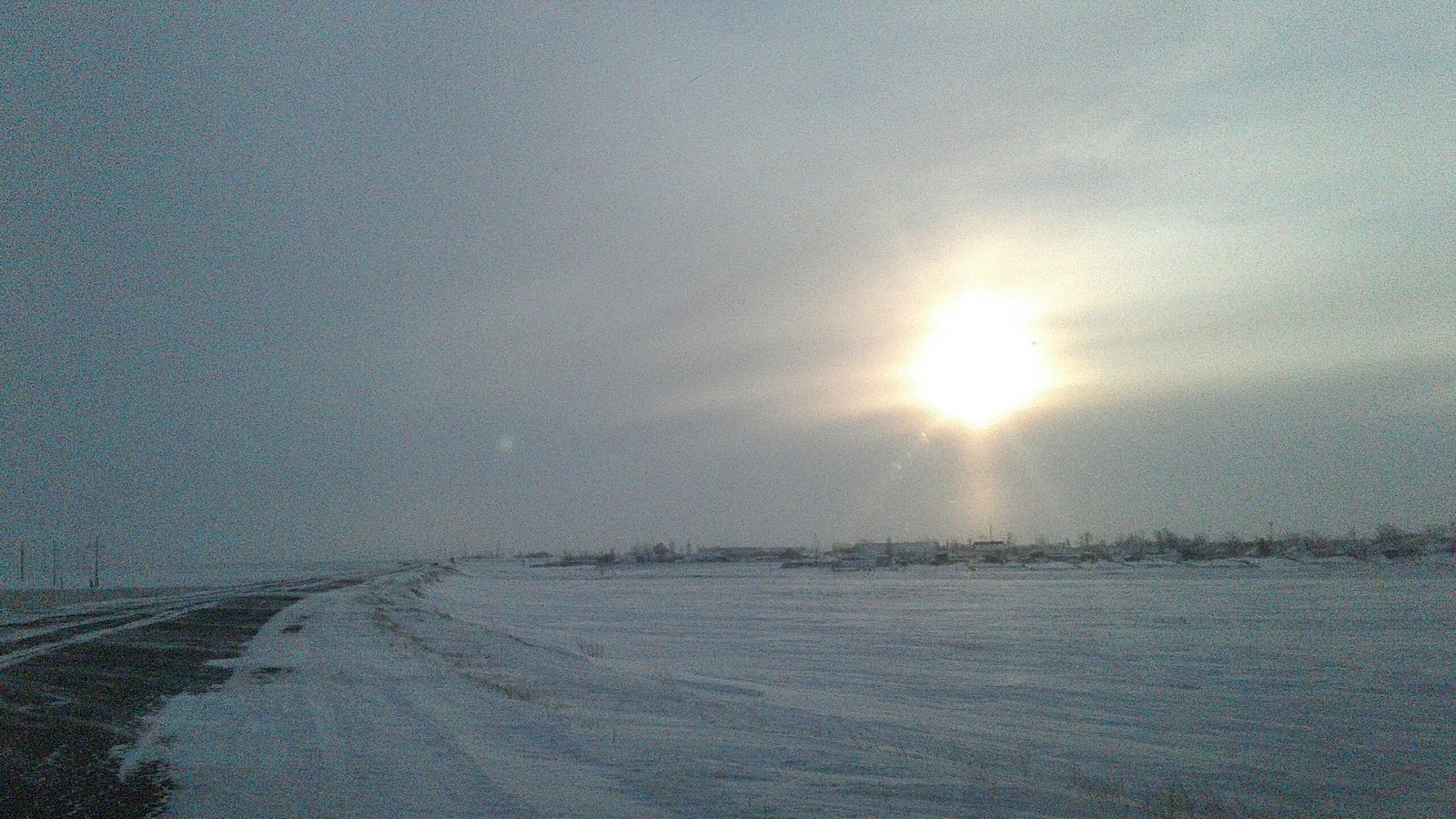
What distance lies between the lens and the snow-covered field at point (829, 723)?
11664mm

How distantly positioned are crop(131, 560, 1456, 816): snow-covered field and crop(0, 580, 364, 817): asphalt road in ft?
2.08

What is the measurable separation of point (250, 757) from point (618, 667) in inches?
581

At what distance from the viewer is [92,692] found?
1905 cm

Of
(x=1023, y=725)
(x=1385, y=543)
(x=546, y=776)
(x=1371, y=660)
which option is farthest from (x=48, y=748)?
(x=1385, y=543)

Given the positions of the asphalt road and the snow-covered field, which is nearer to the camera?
the asphalt road

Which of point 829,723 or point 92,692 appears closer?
point 829,723

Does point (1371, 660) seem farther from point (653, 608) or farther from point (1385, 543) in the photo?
point (1385, 543)

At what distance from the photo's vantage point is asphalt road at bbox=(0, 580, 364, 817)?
35.4ft

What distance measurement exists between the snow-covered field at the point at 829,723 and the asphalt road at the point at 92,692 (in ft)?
2.08

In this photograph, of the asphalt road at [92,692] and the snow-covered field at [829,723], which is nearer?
the asphalt road at [92,692]

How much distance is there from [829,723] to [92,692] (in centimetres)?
1377

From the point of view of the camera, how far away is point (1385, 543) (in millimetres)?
153125

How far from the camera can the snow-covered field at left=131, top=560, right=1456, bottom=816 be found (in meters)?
11.7

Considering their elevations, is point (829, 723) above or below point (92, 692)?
below
